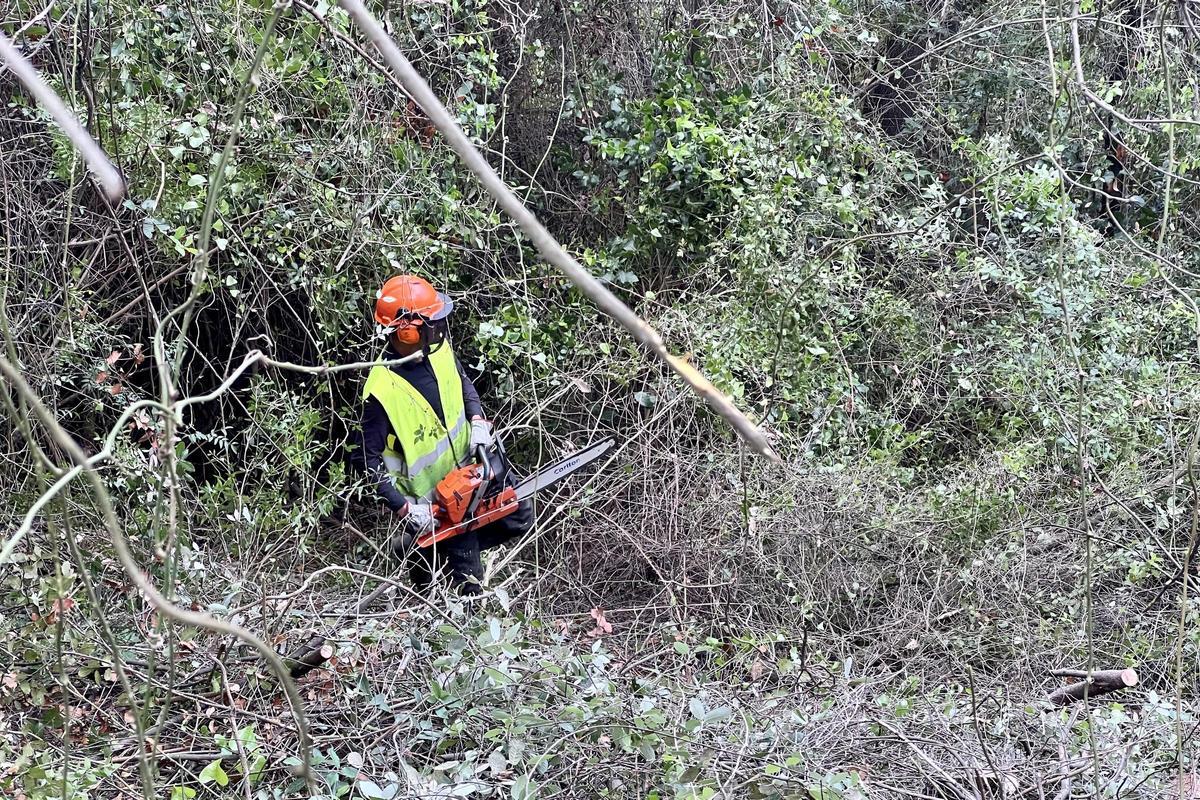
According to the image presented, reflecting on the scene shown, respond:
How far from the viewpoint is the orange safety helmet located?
4.54m

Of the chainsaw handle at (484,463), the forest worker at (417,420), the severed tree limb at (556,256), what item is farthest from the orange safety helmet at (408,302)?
the severed tree limb at (556,256)

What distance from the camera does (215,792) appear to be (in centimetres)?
292

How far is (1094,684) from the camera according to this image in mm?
3816

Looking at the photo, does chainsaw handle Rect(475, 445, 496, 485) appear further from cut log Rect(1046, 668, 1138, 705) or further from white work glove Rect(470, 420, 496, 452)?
cut log Rect(1046, 668, 1138, 705)

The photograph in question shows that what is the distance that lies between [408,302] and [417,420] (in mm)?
529

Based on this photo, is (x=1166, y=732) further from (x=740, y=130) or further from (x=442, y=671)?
(x=740, y=130)

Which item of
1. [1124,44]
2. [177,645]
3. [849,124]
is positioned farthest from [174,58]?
[1124,44]

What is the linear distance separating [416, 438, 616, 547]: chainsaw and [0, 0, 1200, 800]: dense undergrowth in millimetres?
153

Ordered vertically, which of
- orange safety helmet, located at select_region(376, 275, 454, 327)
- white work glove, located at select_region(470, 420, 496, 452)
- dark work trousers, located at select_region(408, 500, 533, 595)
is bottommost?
dark work trousers, located at select_region(408, 500, 533, 595)

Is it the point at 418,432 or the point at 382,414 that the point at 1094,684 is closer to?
the point at 418,432

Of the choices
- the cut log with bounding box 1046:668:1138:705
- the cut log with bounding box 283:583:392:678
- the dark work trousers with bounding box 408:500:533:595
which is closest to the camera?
the cut log with bounding box 283:583:392:678

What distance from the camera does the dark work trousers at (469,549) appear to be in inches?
186

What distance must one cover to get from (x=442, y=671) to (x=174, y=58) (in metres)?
3.12

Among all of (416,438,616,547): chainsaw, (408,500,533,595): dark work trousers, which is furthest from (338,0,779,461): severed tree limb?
(408,500,533,595): dark work trousers
